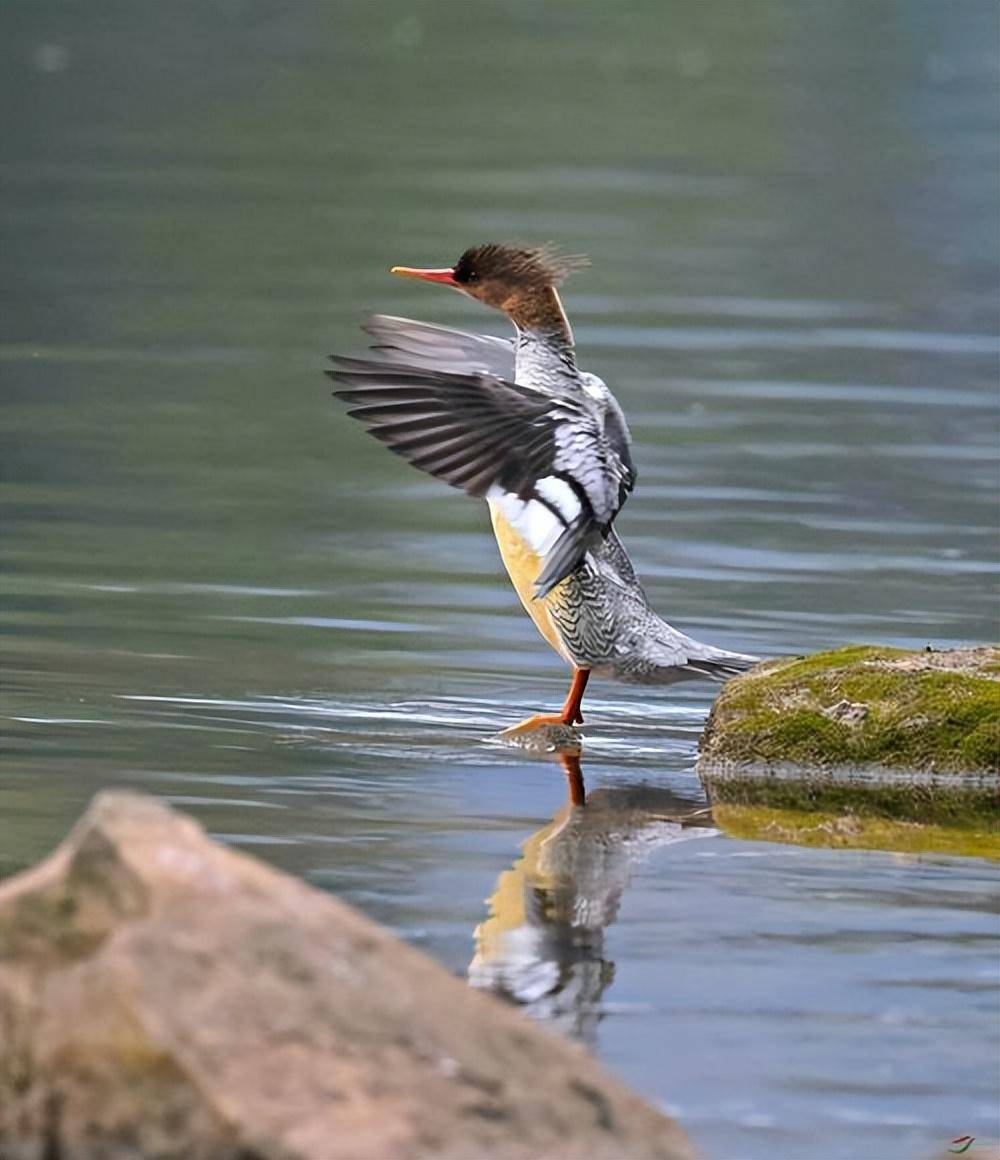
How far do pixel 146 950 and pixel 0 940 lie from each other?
0.81 feet

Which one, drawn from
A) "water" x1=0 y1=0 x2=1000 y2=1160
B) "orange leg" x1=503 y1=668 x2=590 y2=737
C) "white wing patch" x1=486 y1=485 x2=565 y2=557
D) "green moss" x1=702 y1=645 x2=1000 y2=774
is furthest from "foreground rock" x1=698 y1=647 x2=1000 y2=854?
"white wing patch" x1=486 y1=485 x2=565 y2=557

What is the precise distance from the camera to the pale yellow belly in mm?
7659

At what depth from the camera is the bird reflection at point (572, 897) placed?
17.2ft

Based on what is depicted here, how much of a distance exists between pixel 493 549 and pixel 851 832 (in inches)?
161

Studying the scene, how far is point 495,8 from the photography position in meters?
43.5

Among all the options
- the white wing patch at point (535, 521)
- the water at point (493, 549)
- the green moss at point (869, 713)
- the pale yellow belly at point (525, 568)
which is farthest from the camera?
the pale yellow belly at point (525, 568)

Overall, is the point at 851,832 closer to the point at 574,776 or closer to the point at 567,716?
the point at 574,776

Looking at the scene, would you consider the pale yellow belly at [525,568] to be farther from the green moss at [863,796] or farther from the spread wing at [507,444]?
the green moss at [863,796]

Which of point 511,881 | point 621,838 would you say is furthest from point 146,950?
point 621,838

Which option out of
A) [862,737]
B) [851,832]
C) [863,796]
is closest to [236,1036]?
[851,832]

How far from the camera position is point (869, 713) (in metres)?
7.05

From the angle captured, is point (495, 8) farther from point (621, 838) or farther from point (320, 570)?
point (621, 838)

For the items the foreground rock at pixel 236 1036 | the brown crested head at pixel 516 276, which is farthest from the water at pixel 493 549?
the brown crested head at pixel 516 276

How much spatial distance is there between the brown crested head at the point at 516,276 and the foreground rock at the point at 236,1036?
445 cm
